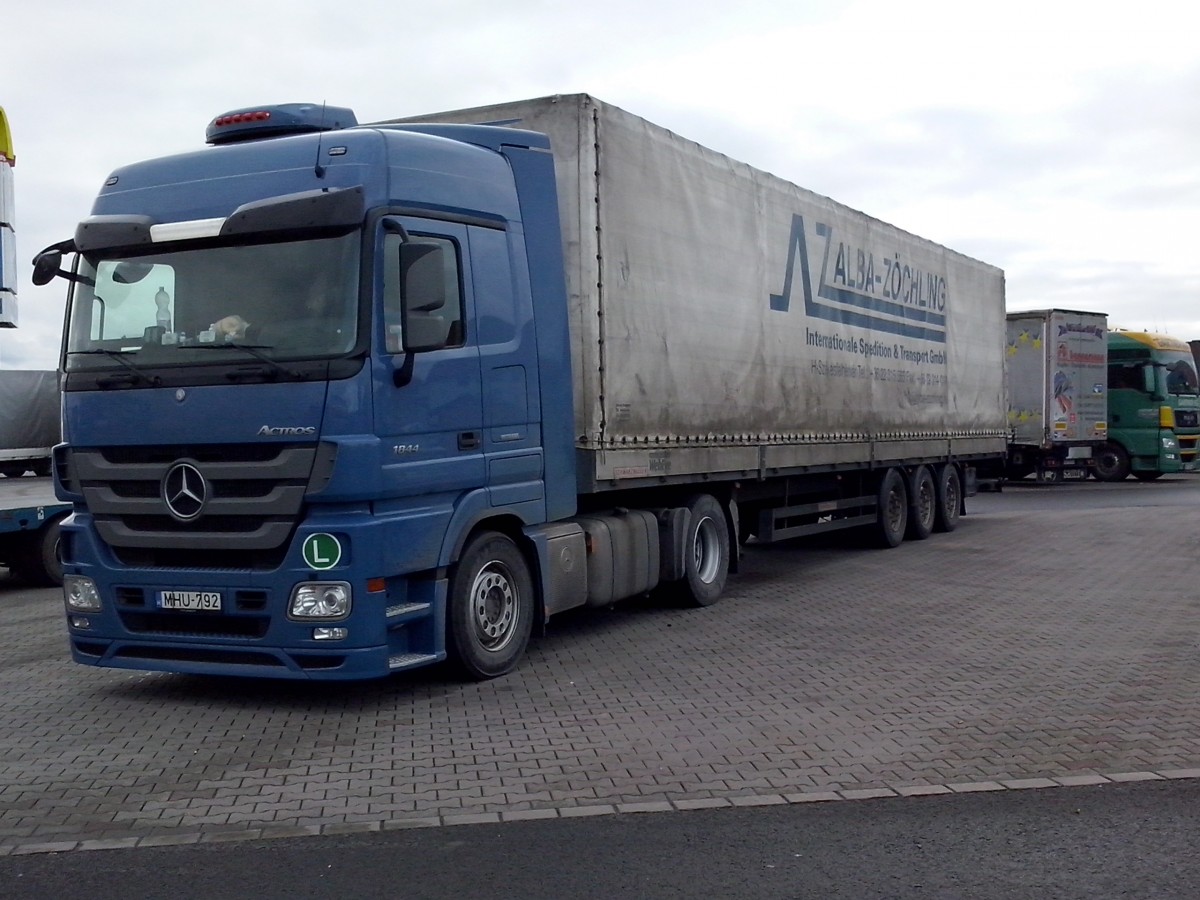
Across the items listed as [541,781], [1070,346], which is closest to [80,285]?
[541,781]

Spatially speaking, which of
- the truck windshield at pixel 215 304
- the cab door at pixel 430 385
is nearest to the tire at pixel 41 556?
the truck windshield at pixel 215 304

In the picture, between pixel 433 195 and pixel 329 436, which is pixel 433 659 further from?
pixel 433 195

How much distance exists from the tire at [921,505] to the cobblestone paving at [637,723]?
558 centimetres

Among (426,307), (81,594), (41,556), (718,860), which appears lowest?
(718,860)

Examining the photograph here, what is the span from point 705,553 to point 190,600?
217 inches

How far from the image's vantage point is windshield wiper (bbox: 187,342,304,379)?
736cm

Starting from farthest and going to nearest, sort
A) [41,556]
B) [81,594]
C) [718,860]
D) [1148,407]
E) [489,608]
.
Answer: [1148,407]
[41,556]
[489,608]
[81,594]
[718,860]

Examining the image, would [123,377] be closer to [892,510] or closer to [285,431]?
[285,431]

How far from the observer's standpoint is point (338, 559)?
7391mm

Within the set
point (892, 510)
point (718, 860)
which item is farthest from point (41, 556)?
point (718, 860)

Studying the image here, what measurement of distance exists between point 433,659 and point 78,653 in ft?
7.54

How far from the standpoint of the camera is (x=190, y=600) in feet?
25.2

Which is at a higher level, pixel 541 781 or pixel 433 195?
pixel 433 195

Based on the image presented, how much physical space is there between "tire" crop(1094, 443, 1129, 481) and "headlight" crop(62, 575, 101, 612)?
1120 inches
